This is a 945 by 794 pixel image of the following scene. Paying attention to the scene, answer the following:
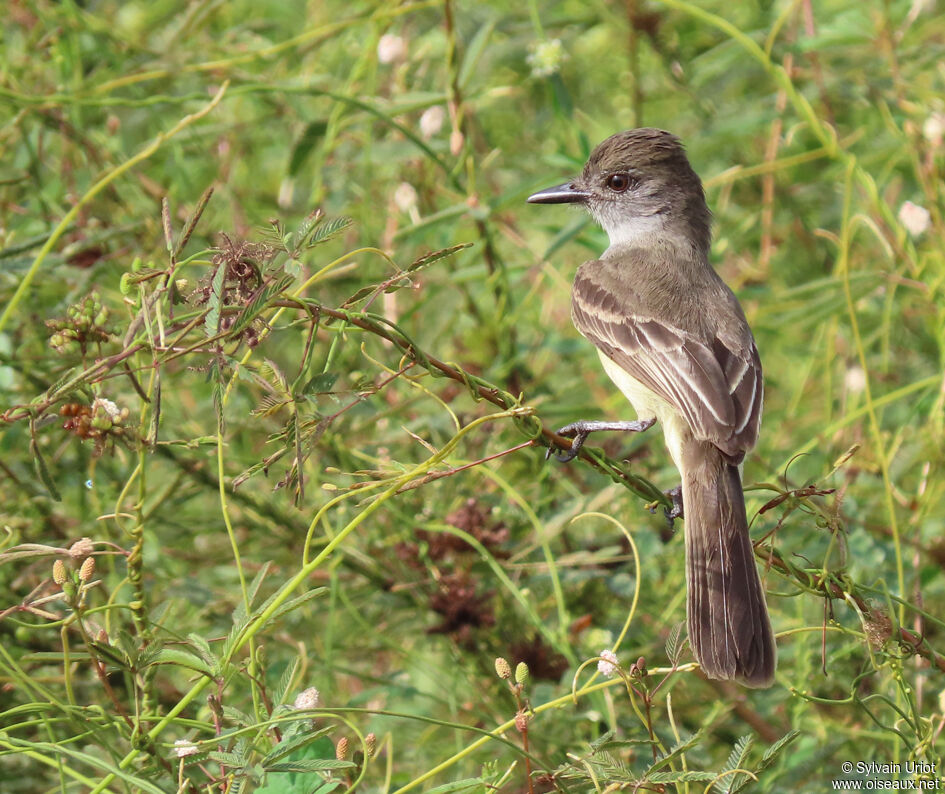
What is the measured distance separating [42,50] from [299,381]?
118 inches

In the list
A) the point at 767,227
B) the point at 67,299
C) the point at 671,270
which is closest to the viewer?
the point at 67,299

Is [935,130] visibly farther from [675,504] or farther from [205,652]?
[205,652]

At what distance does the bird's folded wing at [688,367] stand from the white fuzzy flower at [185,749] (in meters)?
1.84

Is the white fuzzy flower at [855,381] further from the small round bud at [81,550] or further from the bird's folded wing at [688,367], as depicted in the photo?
the small round bud at [81,550]

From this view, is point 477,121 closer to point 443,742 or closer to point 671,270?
point 671,270

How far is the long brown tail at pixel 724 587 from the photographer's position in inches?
121

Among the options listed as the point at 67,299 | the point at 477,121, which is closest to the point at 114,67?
the point at 67,299

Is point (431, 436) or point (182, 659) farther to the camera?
point (431, 436)

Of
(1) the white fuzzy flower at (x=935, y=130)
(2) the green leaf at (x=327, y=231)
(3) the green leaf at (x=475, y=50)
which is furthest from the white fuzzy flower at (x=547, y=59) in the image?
(2) the green leaf at (x=327, y=231)

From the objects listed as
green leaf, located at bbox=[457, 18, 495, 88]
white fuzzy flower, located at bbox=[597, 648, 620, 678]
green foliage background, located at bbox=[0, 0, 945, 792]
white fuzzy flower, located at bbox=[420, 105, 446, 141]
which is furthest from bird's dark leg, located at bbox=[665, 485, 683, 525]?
white fuzzy flower, located at bbox=[420, 105, 446, 141]

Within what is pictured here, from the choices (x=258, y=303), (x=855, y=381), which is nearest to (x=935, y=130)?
(x=855, y=381)

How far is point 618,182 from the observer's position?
5035 mm

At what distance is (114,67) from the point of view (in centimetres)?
488

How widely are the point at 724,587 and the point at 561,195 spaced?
6.85 ft
